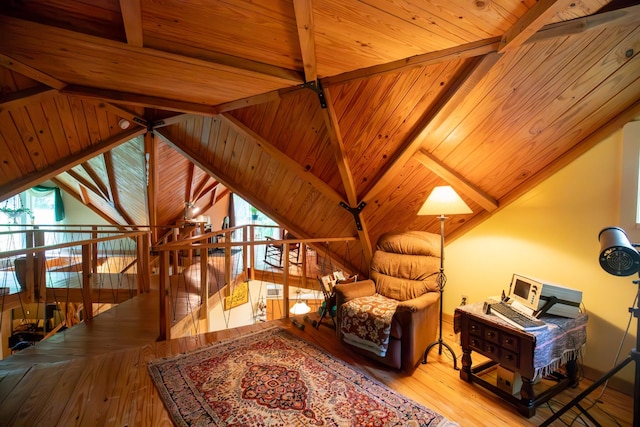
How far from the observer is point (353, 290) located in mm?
2854

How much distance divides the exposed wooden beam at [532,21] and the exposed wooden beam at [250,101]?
175 cm

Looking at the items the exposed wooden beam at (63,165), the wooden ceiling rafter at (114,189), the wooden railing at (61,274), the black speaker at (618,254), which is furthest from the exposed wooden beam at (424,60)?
the wooden ceiling rafter at (114,189)

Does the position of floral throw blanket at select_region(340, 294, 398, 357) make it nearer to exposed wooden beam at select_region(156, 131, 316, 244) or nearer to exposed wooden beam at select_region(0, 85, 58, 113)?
exposed wooden beam at select_region(156, 131, 316, 244)

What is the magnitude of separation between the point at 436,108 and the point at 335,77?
0.83 metres

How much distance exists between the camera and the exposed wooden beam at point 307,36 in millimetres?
1394

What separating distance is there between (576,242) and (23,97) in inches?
197

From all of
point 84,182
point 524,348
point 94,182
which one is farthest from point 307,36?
point 84,182

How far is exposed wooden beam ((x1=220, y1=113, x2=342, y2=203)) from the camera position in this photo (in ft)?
10.8

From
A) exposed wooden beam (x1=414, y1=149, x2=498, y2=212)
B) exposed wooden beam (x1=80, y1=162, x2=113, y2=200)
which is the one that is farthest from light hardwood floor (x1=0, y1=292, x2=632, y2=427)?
exposed wooden beam (x1=80, y1=162, x2=113, y2=200)

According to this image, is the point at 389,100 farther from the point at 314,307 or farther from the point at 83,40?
the point at 314,307

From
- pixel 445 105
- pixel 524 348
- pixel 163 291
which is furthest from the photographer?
pixel 163 291

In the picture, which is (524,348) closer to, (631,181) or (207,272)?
(631,181)

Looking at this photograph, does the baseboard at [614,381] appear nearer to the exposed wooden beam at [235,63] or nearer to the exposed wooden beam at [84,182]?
the exposed wooden beam at [235,63]

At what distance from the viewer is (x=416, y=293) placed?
2.89 m
